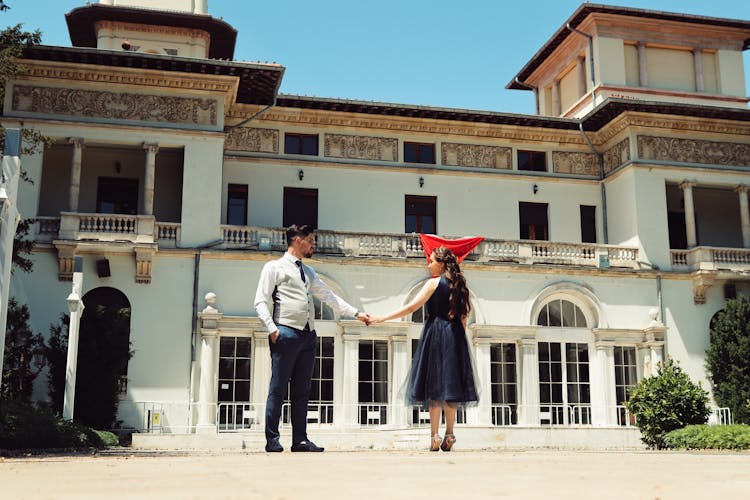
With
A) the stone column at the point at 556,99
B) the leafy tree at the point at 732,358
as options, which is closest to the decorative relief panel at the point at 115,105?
the stone column at the point at 556,99

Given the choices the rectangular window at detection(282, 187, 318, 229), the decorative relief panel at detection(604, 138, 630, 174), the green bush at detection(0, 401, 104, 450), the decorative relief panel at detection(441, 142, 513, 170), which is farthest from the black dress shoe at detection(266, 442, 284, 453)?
the decorative relief panel at detection(604, 138, 630, 174)

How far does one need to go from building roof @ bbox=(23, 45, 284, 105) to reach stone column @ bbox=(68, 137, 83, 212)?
7.08 feet

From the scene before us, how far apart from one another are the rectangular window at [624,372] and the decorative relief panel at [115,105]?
14.0 m

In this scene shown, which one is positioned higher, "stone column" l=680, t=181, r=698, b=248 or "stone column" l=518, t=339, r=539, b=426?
"stone column" l=680, t=181, r=698, b=248

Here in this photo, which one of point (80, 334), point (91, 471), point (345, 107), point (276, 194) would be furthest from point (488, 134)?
point (91, 471)

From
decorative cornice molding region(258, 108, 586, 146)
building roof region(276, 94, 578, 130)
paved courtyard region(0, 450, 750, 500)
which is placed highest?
building roof region(276, 94, 578, 130)

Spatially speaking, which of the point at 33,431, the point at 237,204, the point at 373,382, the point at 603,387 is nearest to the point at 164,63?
the point at 237,204

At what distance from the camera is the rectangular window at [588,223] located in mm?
29203

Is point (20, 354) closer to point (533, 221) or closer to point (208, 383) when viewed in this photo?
point (208, 383)

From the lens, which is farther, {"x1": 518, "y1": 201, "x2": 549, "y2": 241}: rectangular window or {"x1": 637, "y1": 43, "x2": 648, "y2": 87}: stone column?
{"x1": 637, "y1": 43, "x2": 648, "y2": 87}: stone column

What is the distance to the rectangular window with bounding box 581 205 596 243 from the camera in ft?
95.8

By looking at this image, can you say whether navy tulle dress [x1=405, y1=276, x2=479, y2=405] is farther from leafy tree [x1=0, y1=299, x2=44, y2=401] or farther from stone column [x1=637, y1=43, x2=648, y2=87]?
stone column [x1=637, y1=43, x2=648, y2=87]

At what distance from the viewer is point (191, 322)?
2367cm

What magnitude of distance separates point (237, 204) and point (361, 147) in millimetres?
4344
